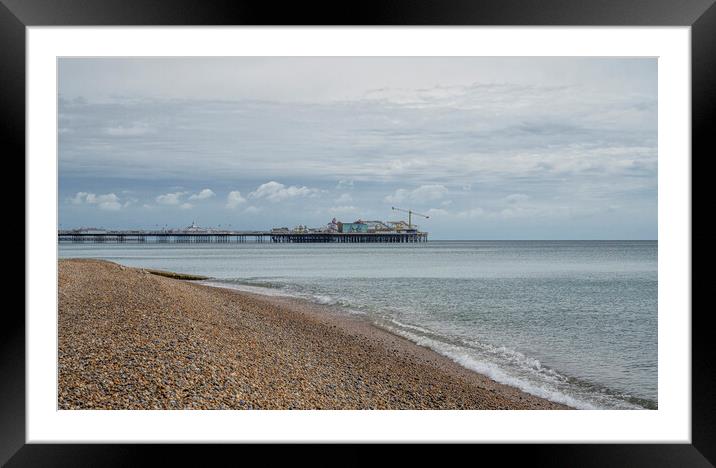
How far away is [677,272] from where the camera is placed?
2.35 metres

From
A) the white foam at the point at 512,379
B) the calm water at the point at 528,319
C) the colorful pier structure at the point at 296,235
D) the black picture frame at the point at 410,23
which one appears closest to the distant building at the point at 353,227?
the colorful pier structure at the point at 296,235

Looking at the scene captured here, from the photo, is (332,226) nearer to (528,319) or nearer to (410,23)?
(528,319)

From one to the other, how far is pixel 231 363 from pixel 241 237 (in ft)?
143

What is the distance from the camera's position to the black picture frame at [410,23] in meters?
2.18

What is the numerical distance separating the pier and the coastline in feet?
121

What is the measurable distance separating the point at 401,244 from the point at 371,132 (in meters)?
11.8

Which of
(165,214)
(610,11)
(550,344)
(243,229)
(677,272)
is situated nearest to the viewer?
(610,11)

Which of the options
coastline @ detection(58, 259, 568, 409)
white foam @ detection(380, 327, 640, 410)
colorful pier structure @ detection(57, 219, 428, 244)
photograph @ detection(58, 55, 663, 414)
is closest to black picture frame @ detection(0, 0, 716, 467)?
coastline @ detection(58, 259, 568, 409)

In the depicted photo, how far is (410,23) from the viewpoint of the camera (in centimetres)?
218

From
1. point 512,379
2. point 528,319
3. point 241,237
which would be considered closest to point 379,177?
point 241,237

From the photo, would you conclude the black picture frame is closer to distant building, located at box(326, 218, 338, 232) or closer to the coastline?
the coastline

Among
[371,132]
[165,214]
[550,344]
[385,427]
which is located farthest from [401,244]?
[385,427]

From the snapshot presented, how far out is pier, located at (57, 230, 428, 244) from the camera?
135 feet

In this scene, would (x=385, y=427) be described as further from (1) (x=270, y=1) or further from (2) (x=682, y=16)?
(2) (x=682, y=16)
